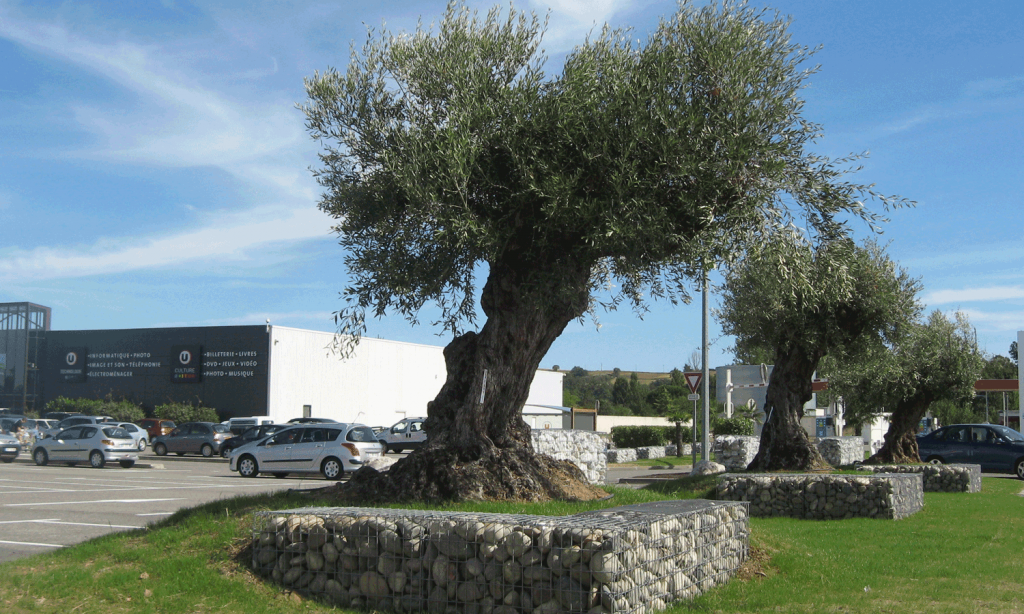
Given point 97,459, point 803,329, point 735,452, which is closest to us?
point 803,329

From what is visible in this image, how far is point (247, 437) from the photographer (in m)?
32.6

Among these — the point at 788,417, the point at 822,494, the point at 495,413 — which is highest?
the point at 495,413

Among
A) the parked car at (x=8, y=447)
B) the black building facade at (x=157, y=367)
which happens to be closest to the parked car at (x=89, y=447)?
the parked car at (x=8, y=447)

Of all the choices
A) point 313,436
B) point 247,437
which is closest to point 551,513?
point 313,436

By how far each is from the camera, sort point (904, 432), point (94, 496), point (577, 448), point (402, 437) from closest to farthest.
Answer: point (94, 496), point (577, 448), point (904, 432), point (402, 437)

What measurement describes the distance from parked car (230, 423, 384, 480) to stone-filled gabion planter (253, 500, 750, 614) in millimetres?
16204

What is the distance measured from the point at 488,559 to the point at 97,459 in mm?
26120

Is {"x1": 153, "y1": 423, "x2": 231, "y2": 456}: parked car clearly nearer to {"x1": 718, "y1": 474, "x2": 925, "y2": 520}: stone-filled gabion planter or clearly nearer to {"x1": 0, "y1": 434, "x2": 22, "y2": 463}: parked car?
{"x1": 0, "y1": 434, "x2": 22, "y2": 463}: parked car

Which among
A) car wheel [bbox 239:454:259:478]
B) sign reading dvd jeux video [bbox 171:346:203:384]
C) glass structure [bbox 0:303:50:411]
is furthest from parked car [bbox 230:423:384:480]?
glass structure [bbox 0:303:50:411]

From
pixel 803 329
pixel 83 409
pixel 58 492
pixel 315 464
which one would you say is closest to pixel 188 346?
pixel 83 409

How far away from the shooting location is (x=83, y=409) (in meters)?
48.3

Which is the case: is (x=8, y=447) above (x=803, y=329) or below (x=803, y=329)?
below

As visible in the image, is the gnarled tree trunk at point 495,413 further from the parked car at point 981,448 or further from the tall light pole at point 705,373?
the parked car at point 981,448

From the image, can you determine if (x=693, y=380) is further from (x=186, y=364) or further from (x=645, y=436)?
(x=186, y=364)
